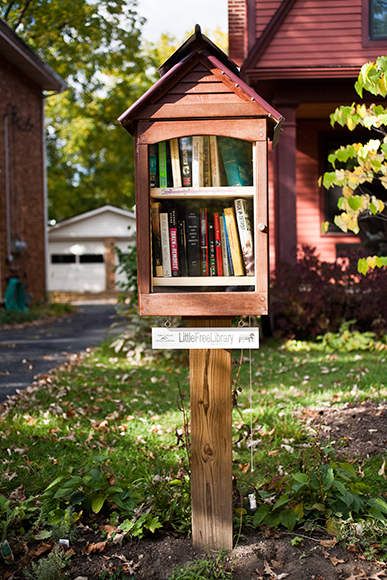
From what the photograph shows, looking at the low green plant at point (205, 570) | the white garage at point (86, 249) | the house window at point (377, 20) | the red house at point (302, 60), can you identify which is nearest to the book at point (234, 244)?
the low green plant at point (205, 570)

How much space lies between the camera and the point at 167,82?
2.27m

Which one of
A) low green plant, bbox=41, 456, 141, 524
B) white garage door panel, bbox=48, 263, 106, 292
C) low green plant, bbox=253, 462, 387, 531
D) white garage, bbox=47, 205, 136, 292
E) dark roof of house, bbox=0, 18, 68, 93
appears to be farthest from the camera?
white garage door panel, bbox=48, 263, 106, 292

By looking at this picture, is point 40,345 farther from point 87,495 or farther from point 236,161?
point 236,161

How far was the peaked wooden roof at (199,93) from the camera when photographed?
7.41 ft

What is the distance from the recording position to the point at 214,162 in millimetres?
2387

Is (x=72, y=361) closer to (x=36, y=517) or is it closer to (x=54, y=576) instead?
(x=36, y=517)

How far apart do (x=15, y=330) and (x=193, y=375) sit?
915 centimetres

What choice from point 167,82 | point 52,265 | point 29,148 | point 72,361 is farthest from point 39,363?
point 52,265

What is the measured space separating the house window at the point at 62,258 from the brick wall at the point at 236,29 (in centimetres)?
1706

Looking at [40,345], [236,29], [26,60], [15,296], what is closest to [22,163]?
[26,60]

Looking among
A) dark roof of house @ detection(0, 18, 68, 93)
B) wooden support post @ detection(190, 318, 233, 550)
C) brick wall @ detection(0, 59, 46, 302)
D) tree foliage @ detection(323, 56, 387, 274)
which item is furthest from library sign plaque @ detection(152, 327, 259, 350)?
dark roof of house @ detection(0, 18, 68, 93)

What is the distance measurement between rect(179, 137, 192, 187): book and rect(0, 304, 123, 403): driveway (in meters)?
3.62

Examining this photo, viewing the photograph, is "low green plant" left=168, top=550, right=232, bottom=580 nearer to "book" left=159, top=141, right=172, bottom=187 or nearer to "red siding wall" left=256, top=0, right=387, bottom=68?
"book" left=159, top=141, right=172, bottom=187

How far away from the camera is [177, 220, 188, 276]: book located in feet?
7.90
